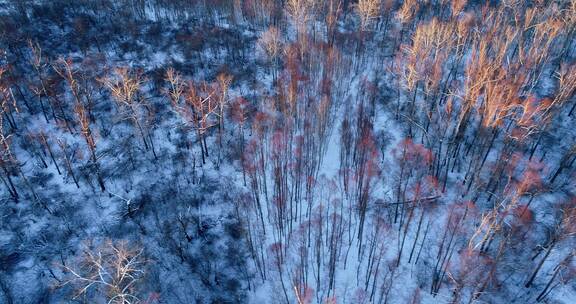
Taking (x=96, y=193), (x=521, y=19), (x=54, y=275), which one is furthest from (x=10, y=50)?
(x=521, y=19)

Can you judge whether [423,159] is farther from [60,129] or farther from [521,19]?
[60,129]

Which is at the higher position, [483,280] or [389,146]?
[389,146]

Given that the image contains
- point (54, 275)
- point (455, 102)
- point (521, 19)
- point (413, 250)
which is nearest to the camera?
point (54, 275)

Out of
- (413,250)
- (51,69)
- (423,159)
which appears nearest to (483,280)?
(413,250)

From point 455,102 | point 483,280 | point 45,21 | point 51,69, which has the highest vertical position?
point 45,21

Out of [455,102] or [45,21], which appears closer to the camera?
[455,102]

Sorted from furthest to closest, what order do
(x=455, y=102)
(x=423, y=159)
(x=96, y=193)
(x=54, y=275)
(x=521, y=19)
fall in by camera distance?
(x=521, y=19) → (x=455, y=102) → (x=423, y=159) → (x=96, y=193) → (x=54, y=275)

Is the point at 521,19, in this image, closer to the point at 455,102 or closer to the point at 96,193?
the point at 455,102
